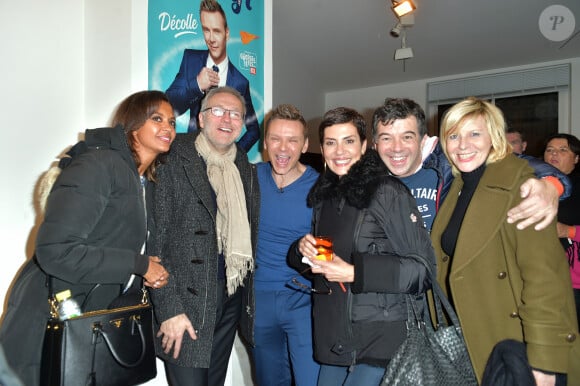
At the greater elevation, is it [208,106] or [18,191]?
[208,106]


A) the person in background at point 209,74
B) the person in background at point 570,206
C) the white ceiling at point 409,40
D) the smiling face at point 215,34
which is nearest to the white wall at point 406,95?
the white ceiling at point 409,40

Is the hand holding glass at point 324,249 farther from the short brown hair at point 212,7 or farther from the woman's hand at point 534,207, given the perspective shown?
the short brown hair at point 212,7

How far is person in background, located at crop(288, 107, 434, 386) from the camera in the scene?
1.52 metres

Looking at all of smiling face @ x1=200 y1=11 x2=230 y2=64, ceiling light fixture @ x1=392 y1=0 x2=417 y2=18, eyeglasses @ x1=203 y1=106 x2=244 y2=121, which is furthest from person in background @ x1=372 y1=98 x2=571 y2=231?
ceiling light fixture @ x1=392 y1=0 x2=417 y2=18

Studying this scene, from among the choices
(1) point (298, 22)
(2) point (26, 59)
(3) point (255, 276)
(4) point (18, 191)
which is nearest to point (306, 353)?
(3) point (255, 276)

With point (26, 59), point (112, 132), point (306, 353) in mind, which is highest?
point (26, 59)

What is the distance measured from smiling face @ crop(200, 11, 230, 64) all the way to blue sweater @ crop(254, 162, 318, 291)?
1.42 meters

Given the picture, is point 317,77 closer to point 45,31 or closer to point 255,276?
point 45,31

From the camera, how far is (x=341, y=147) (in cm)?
191

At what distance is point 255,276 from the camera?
2289mm

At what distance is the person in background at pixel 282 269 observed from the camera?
2.19 meters

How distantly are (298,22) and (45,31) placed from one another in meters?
4.27

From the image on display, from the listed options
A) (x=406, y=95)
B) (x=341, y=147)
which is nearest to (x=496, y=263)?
(x=341, y=147)

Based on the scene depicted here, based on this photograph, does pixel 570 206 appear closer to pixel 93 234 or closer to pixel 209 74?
pixel 209 74
